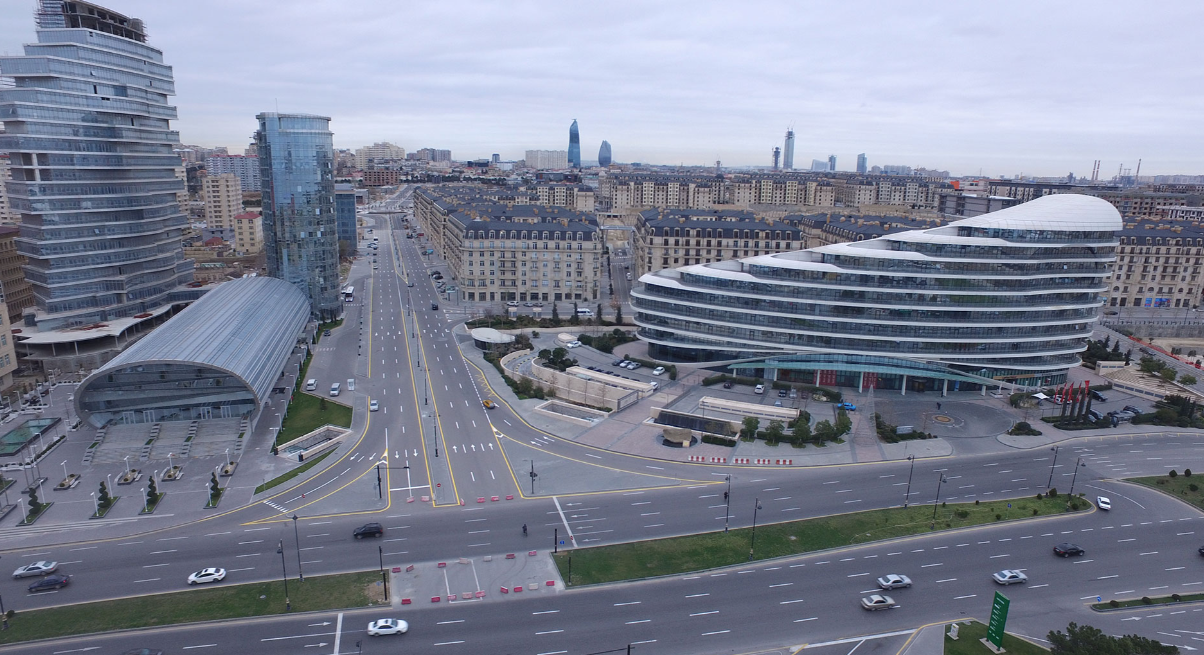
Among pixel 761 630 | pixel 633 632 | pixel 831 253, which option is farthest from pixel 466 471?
pixel 831 253

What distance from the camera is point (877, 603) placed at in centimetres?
4847

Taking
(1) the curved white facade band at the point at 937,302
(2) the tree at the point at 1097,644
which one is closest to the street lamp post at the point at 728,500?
(2) the tree at the point at 1097,644

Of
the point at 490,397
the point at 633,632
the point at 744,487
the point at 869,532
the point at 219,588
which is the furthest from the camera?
the point at 490,397

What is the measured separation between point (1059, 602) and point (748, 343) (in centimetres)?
5187

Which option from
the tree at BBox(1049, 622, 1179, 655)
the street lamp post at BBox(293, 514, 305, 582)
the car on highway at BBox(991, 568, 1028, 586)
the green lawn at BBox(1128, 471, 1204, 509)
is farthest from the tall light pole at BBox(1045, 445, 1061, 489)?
the street lamp post at BBox(293, 514, 305, 582)

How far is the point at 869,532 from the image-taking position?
5822cm

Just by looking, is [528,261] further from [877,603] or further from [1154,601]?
[1154,601]

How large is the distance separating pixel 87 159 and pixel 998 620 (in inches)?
4867

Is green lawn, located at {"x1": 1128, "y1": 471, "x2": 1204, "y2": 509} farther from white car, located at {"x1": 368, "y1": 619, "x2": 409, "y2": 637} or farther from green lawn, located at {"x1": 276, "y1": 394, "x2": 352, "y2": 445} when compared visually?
green lawn, located at {"x1": 276, "y1": 394, "x2": 352, "y2": 445}

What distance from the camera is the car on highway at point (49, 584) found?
49031 mm

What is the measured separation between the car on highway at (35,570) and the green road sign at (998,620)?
2654 inches

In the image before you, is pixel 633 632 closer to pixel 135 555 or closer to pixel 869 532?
pixel 869 532

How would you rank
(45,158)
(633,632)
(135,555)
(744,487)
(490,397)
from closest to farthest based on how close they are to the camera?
(633,632) → (135,555) → (744,487) → (490,397) → (45,158)

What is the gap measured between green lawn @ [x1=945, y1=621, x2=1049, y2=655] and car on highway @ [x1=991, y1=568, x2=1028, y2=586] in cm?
→ 646
